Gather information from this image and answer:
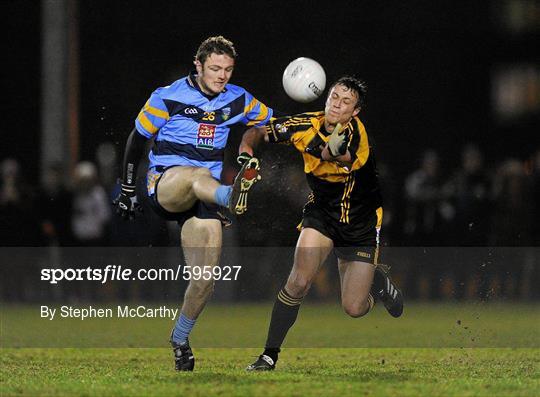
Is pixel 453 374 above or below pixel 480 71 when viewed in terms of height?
below

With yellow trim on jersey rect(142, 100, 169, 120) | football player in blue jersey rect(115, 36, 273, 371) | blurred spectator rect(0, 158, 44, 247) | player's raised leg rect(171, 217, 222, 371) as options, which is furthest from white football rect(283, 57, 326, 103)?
blurred spectator rect(0, 158, 44, 247)

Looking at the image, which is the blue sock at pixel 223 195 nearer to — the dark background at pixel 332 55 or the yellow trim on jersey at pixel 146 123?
the yellow trim on jersey at pixel 146 123

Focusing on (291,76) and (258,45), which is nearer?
(291,76)

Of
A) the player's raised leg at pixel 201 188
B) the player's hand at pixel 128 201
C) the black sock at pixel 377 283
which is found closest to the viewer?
the player's raised leg at pixel 201 188

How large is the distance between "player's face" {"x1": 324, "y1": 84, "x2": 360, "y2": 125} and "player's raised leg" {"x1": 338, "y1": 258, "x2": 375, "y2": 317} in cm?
132

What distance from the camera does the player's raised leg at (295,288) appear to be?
1056cm

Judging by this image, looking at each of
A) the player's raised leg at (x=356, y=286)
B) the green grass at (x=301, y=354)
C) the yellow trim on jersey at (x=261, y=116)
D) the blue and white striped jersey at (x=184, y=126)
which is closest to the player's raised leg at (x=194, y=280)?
the green grass at (x=301, y=354)

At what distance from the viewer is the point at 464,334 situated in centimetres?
1305

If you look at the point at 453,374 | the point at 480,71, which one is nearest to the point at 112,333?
the point at 453,374

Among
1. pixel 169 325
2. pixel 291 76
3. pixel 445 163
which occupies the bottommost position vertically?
pixel 169 325

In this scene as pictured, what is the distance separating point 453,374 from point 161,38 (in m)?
7.97

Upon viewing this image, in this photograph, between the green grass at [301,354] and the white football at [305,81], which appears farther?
the white football at [305,81]

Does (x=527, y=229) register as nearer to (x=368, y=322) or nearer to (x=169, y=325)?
(x=368, y=322)

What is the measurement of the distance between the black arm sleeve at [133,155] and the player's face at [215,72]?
2.24 ft
